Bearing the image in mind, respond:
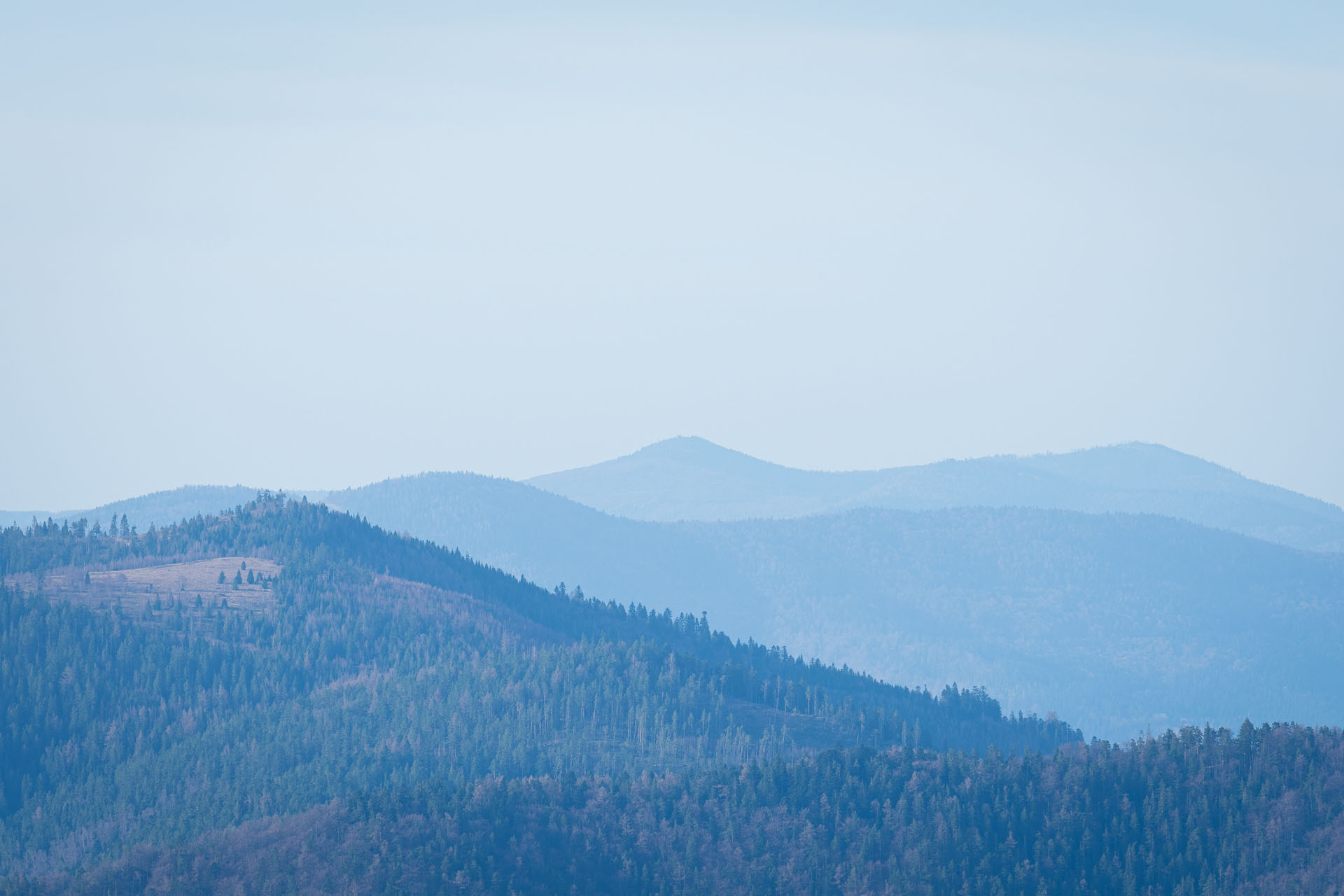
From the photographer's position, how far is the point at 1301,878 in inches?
7707

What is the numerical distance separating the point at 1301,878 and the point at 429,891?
87.9m

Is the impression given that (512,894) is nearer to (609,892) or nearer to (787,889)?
(609,892)

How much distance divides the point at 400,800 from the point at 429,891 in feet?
42.0

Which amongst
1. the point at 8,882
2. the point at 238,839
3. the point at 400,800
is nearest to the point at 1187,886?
the point at 400,800

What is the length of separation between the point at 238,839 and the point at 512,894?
2935cm

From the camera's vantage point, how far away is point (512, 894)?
190 m

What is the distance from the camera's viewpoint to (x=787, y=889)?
7844 inches

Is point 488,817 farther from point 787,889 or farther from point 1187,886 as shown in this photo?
point 1187,886

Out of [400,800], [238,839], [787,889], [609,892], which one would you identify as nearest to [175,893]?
[238,839]

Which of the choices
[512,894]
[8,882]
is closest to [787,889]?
[512,894]

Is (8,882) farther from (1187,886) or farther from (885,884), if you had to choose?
(1187,886)

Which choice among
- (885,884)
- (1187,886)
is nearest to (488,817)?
(885,884)

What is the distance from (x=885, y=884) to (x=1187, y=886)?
30976mm

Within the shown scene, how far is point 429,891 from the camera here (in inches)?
7416
